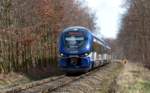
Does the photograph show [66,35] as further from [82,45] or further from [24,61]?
[24,61]

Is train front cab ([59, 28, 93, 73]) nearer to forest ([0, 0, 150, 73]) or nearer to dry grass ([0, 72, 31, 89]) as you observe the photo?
dry grass ([0, 72, 31, 89])

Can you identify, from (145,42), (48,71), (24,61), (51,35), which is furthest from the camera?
(145,42)

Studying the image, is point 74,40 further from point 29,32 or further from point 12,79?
point 12,79

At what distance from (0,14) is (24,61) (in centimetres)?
400

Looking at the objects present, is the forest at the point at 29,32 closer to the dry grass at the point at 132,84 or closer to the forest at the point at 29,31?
the forest at the point at 29,31

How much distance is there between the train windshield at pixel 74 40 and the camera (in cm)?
3538

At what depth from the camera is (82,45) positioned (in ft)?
116

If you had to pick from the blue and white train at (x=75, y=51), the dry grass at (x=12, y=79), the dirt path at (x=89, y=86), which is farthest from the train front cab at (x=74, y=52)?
the dirt path at (x=89, y=86)

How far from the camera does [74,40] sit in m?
35.5

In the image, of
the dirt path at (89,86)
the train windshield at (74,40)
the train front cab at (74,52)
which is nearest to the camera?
the dirt path at (89,86)

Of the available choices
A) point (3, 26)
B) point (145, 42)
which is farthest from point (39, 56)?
point (145, 42)

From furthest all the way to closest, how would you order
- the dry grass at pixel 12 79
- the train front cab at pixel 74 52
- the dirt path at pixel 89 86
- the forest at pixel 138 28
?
1. the forest at pixel 138 28
2. the train front cab at pixel 74 52
3. the dry grass at pixel 12 79
4. the dirt path at pixel 89 86

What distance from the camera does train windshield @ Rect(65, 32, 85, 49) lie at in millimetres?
35375

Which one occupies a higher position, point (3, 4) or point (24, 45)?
point (3, 4)
